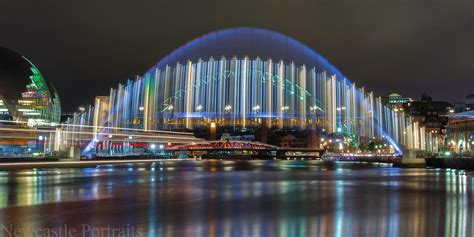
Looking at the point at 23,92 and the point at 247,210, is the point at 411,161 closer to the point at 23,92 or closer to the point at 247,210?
the point at 247,210

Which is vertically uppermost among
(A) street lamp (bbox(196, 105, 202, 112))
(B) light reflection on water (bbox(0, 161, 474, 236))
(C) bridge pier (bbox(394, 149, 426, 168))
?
(A) street lamp (bbox(196, 105, 202, 112))

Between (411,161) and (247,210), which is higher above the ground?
(411,161)

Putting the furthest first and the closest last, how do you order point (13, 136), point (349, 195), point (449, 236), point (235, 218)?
point (13, 136) < point (349, 195) < point (235, 218) < point (449, 236)

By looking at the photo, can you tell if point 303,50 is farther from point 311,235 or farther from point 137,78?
point 311,235

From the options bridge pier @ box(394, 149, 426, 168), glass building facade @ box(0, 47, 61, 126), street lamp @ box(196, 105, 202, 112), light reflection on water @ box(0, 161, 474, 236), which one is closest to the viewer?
light reflection on water @ box(0, 161, 474, 236)

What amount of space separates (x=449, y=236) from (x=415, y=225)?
2.00m

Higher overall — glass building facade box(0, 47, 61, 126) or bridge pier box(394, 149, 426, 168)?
glass building facade box(0, 47, 61, 126)

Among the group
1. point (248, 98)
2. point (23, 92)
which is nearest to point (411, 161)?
point (248, 98)

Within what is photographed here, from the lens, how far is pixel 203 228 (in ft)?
51.9

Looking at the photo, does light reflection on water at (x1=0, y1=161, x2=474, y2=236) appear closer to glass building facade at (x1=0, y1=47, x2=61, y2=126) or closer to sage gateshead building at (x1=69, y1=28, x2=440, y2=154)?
sage gateshead building at (x1=69, y1=28, x2=440, y2=154)

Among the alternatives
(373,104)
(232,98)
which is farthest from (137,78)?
(373,104)

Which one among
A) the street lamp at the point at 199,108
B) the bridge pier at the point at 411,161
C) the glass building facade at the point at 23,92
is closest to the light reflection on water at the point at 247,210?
the bridge pier at the point at 411,161

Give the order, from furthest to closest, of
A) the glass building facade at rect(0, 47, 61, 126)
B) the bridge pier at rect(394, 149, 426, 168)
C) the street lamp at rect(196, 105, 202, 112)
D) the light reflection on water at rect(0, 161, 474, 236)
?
the glass building facade at rect(0, 47, 61, 126) < the street lamp at rect(196, 105, 202, 112) < the bridge pier at rect(394, 149, 426, 168) < the light reflection on water at rect(0, 161, 474, 236)

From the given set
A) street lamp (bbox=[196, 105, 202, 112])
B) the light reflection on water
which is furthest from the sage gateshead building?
the light reflection on water
